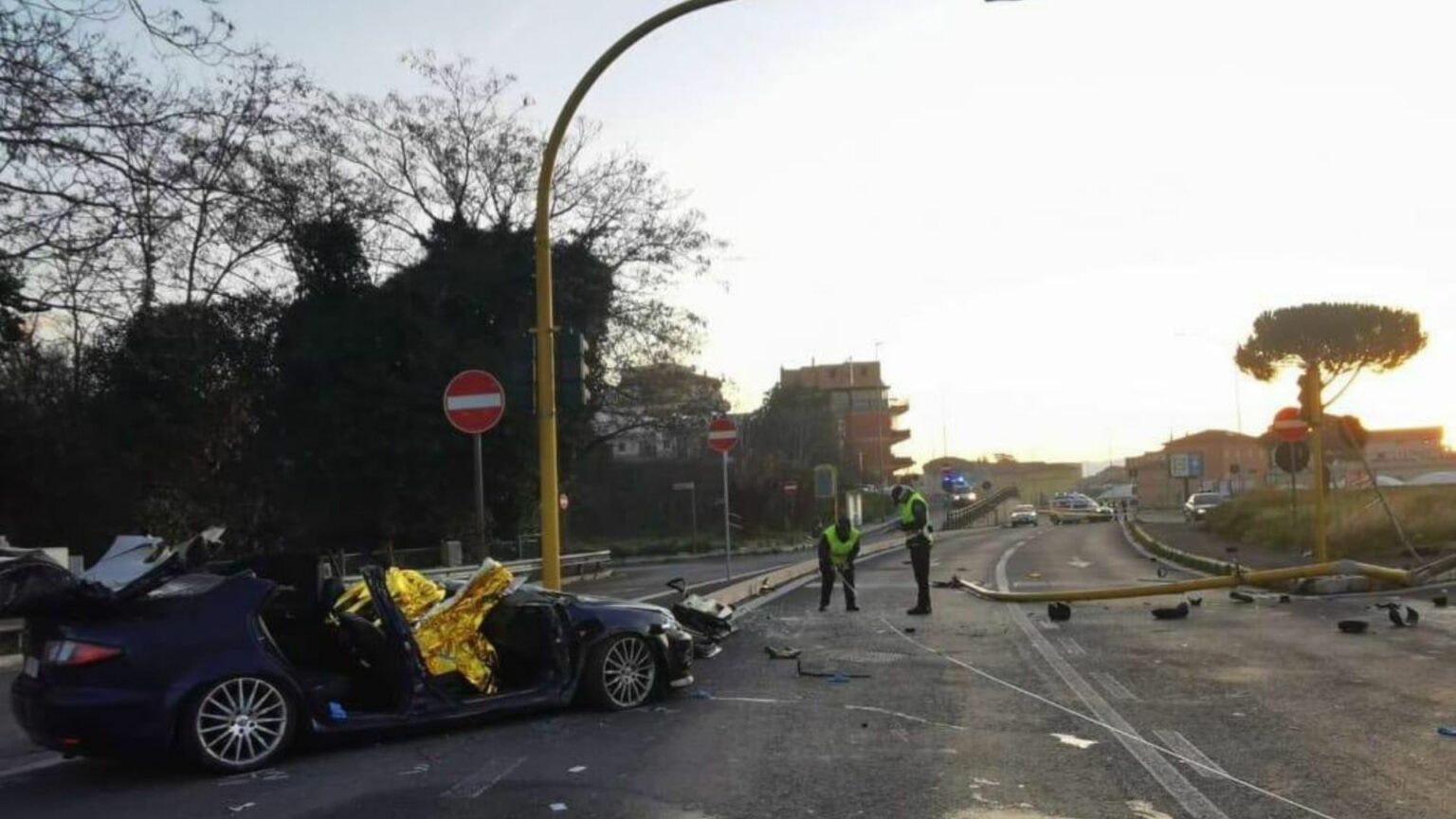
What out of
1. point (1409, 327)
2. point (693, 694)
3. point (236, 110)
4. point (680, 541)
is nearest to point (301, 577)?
point (693, 694)

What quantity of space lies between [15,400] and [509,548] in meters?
11.2

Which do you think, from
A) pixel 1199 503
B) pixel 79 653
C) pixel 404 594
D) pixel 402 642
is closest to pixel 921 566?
pixel 404 594

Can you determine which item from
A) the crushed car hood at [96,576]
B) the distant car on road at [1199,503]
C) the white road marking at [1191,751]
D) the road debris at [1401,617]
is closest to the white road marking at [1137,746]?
the white road marking at [1191,751]

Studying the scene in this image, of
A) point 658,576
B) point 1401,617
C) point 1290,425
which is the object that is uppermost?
point 1290,425

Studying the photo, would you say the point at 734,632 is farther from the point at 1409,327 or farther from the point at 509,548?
the point at 1409,327

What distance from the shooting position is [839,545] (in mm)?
14773

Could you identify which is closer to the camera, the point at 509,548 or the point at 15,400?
the point at 15,400

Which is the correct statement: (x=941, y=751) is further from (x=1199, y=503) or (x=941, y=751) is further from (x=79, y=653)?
(x=1199, y=503)

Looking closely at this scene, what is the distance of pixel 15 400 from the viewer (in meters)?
23.7

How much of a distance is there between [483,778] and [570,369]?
573cm

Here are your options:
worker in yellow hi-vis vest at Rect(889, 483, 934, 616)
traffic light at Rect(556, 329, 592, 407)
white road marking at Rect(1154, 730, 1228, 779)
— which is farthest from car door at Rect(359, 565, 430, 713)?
worker in yellow hi-vis vest at Rect(889, 483, 934, 616)

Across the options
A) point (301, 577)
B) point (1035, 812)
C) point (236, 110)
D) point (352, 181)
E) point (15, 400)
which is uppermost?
point (352, 181)

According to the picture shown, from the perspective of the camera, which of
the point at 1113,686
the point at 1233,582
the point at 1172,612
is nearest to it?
the point at 1113,686

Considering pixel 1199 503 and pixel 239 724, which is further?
pixel 1199 503
